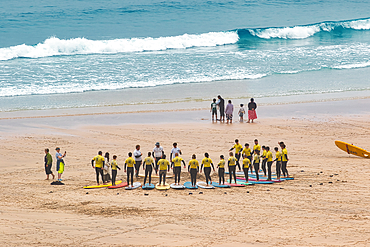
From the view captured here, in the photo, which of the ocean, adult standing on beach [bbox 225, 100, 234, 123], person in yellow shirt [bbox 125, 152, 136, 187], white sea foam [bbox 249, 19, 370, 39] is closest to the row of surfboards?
person in yellow shirt [bbox 125, 152, 136, 187]

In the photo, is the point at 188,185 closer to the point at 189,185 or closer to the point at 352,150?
the point at 189,185

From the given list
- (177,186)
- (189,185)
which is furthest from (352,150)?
(177,186)

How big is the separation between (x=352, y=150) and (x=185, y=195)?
7503 mm

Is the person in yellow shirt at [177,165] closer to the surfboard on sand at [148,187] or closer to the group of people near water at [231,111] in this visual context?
the surfboard on sand at [148,187]

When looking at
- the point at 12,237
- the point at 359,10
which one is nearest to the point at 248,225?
the point at 12,237

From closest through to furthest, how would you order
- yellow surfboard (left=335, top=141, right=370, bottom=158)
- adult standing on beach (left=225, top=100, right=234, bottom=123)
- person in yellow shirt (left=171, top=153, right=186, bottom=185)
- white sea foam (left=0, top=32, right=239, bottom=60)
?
person in yellow shirt (left=171, top=153, right=186, bottom=185), yellow surfboard (left=335, top=141, right=370, bottom=158), adult standing on beach (left=225, top=100, right=234, bottom=123), white sea foam (left=0, top=32, right=239, bottom=60)

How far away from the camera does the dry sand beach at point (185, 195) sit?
8.81 m

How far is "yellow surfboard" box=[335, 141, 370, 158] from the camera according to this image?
14.9 meters

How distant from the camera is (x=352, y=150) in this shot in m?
15.1

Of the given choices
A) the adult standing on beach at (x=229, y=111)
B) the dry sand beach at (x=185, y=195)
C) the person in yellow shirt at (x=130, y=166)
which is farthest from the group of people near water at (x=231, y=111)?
the person in yellow shirt at (x=130, y=166)

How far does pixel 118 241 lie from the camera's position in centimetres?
864

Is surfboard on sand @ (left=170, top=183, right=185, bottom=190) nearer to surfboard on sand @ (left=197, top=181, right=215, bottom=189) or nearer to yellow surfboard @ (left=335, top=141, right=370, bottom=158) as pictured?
surfboard on sand @ (left=197, top=181, right=215, bottom=189)

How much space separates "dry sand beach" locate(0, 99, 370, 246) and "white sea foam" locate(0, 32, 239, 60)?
681 inches

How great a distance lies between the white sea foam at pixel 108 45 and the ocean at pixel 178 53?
97 millimetres
